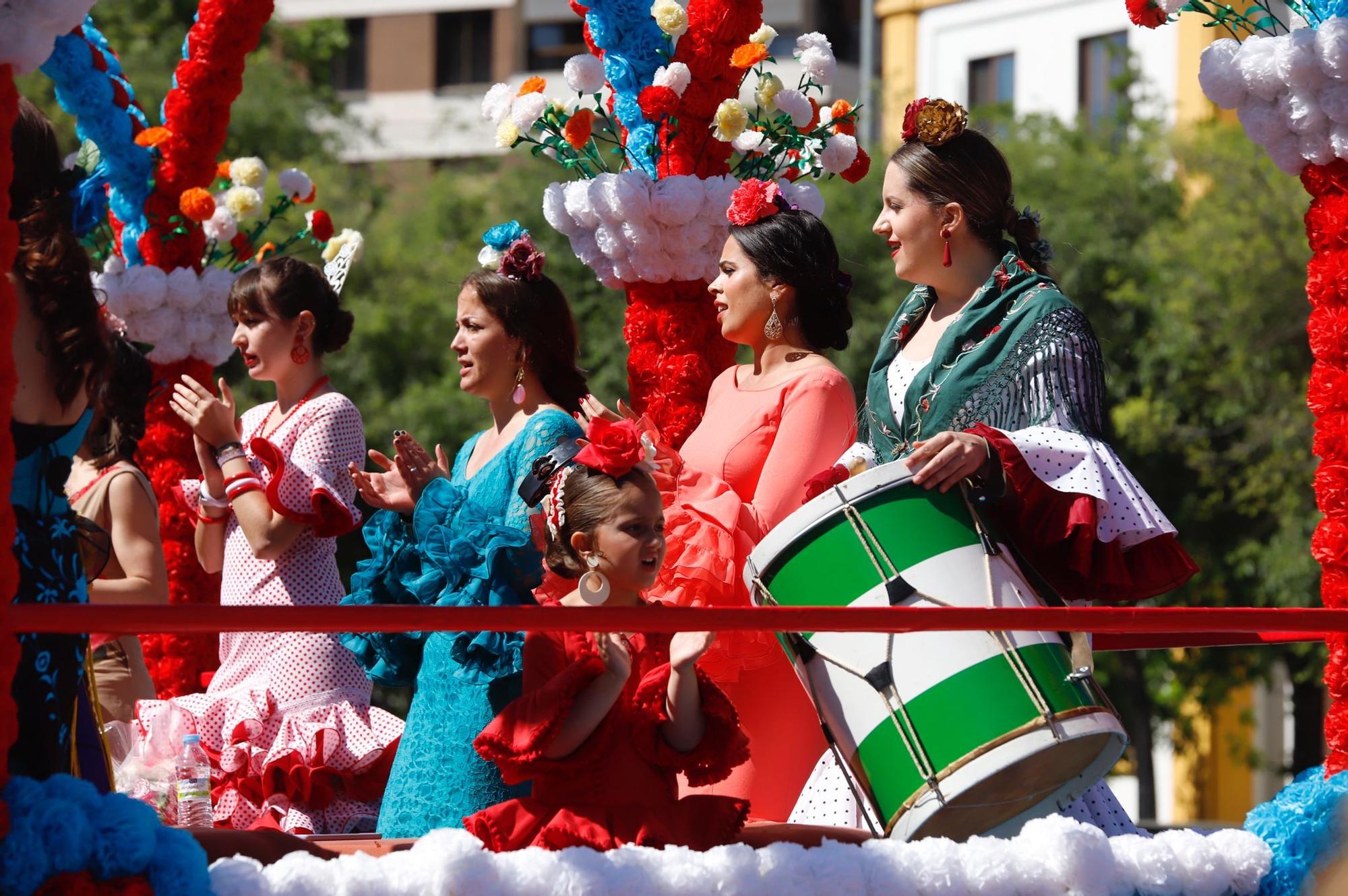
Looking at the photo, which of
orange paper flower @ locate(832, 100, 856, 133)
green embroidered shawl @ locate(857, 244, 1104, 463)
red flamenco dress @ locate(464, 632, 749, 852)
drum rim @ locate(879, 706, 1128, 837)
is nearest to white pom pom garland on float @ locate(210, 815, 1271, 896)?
drum rim @ locate(879, 706, 1128, 837)

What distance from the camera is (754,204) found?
187 inches

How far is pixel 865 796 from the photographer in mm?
3445

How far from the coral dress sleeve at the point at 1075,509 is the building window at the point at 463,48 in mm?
26519

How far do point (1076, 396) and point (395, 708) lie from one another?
13.6m

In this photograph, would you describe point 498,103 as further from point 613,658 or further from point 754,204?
point 613,658

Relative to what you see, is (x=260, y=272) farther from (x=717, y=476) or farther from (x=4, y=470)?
(x=4, y=470)

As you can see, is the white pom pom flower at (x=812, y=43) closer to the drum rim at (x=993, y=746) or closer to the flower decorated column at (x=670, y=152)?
the flower decorated column at (x=670, y=152)

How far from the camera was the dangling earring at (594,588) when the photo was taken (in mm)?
3457

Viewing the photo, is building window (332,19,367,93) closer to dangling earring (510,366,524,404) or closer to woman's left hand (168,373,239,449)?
woman's left hand (168,373,239,449)

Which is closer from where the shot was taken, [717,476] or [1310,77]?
[1310,77]

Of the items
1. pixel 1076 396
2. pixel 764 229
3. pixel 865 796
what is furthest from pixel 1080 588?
pixel 764 229

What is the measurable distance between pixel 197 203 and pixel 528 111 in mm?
1678

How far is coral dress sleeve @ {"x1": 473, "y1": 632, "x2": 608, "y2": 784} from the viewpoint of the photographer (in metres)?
3.28

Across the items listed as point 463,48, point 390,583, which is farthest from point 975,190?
point 463,48
